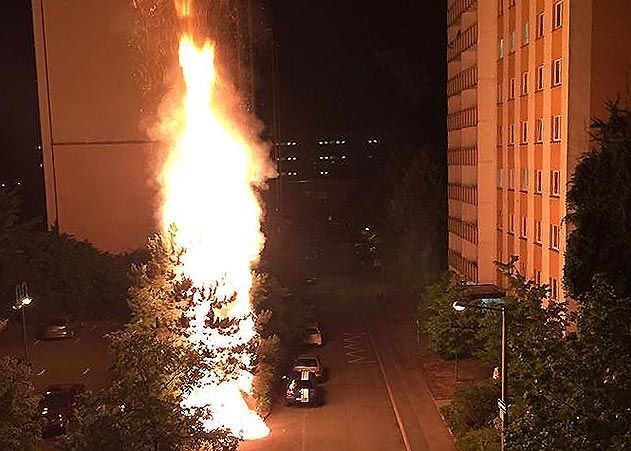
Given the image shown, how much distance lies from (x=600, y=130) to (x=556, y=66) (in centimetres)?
350

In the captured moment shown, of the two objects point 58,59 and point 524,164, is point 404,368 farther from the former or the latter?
point 58,59

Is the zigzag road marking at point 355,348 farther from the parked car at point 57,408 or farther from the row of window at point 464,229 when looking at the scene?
the parked car at point 57,408

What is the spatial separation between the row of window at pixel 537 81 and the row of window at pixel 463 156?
11.1ft

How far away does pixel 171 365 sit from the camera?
17.5m

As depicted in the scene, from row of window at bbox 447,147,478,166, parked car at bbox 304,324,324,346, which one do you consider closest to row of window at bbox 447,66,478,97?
row of window at bbox 447,147,478,166

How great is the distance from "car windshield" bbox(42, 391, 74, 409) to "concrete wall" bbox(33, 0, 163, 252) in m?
20.3

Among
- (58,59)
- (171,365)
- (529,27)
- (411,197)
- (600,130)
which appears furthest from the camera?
(411,197)

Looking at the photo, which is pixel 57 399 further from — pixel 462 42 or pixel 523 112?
pixel 462 42

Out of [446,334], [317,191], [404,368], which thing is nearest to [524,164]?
[446,334]

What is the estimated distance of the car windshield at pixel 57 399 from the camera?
80.6ft

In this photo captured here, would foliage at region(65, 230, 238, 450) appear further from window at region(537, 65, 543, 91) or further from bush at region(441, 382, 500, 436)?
window at region(537, 65, 543, 91)

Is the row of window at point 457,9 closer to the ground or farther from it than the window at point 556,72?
farther from it

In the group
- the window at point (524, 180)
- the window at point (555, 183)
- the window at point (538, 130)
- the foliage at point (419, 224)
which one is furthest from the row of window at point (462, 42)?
the foliage at point (419, 224)

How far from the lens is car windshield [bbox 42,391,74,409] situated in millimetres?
24580
